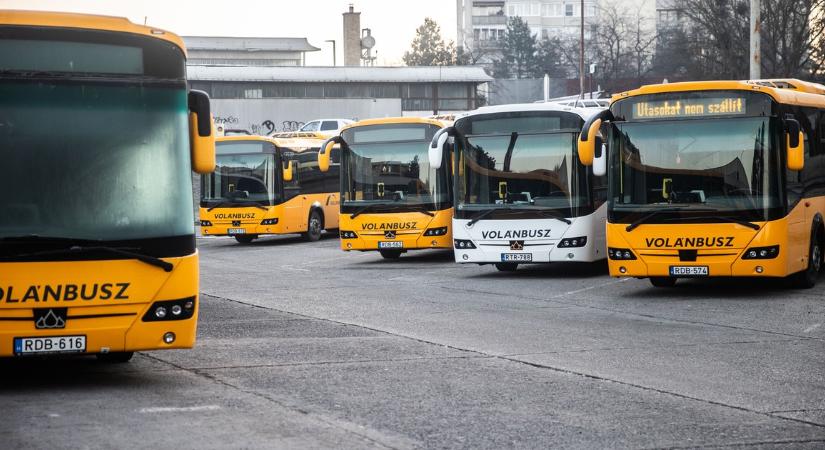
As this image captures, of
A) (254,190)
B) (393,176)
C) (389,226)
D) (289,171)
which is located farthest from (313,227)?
(389,226)

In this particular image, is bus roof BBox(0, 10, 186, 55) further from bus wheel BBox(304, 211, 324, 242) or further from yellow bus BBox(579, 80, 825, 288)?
bus wheel BBox(304, 211, 324, 242)

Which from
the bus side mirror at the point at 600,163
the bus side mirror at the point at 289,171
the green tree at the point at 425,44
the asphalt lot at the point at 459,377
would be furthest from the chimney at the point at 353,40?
the asphalt lot at the point at 459,377

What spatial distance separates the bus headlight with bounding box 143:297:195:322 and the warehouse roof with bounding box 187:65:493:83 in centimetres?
7481

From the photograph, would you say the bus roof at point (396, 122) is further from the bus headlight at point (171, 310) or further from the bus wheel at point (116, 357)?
the bus headlight at point (171, 310)

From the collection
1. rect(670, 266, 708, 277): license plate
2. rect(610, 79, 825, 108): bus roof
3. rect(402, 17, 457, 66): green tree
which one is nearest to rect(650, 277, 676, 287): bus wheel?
rect(670, 266, 708, 277): license plate

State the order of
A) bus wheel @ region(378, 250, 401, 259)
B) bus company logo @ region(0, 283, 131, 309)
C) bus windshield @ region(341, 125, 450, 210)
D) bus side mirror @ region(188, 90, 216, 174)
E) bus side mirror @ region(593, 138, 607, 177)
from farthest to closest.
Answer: bus wheel @ region(378, 250, 401, 259)
bus windshield @ region(341, 125, 450, 210)
bus side mirror @ region(593, 138, 607, 177)
bus side mirror @ region(188, 90, 216, 174)
bus company logo @ region(0, 283, 131, 309)

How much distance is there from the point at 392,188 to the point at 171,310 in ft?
58.8

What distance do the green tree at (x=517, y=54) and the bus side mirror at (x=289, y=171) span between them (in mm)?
94331

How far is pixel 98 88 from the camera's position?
1059 cm

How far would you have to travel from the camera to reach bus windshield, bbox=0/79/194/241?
1033 cm

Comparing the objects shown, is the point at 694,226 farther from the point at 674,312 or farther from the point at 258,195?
the point at 258,195

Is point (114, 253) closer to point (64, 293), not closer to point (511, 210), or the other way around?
point (64, 293)

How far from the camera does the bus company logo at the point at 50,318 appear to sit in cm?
1014

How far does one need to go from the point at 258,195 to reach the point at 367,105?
46340 millimetres
